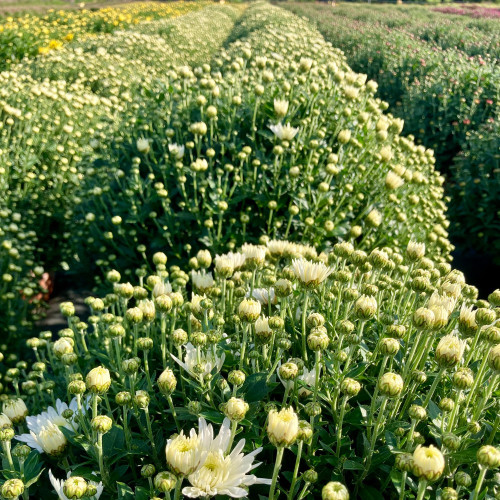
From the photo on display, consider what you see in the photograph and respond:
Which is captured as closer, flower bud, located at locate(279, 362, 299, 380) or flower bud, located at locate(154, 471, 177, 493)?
flower bud, located at locate(154, 471, 177, 493)

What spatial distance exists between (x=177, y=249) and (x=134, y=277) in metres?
0.39

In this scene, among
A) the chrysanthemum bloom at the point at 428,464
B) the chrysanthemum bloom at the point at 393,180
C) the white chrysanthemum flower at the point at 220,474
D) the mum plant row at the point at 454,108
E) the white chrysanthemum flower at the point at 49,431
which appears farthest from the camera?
the mum plant row at the point at 454,108

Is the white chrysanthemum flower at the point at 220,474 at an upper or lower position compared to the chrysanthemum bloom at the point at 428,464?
lower

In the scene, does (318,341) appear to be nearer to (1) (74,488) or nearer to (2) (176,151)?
(1) (74,488)

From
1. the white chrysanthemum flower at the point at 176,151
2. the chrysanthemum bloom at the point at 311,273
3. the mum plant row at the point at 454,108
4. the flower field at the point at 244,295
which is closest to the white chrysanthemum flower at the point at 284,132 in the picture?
the flower field at the point at 244,295

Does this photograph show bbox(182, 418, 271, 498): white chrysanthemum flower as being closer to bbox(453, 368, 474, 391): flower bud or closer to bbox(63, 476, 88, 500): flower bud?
bbox(63, 476, 88, 500): flower bud

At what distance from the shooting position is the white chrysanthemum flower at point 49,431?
1416 millimetres

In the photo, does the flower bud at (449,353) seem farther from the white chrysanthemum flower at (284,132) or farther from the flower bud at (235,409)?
the white chrysanthemum flower at (284,132)

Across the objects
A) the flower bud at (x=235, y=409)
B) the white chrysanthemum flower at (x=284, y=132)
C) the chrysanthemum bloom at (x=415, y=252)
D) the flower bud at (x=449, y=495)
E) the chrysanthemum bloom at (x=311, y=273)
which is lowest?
the flower bud at (x=449, y=495)

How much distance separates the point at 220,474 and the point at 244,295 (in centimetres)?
88

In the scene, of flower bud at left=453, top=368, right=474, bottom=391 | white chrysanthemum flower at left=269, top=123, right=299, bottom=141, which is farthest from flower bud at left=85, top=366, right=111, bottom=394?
white chrysanthemum flower at left=269, top=123, right=299, bottom=141

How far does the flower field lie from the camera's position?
1.27m

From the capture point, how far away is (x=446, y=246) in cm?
374

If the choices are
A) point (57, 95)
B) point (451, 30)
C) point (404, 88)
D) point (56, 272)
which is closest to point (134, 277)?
point (56, 272)
